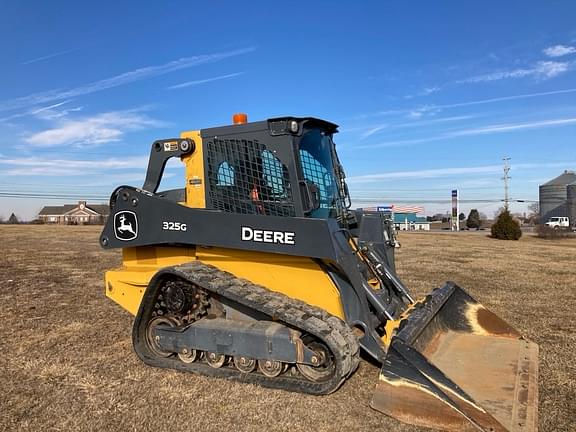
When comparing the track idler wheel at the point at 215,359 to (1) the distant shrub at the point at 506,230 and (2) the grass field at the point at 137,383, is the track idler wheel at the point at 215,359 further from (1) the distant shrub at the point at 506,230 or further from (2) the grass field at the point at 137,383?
(1) the distant shrub at the point at 506,230

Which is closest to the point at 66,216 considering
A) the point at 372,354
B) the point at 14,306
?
the point at 14,306

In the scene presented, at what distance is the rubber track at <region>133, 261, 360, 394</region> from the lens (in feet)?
14.5

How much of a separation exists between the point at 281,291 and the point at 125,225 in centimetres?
200

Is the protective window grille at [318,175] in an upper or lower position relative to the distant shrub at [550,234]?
upper

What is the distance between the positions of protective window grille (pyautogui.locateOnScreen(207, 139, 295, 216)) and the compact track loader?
12 mm

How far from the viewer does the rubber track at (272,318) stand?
4.43m

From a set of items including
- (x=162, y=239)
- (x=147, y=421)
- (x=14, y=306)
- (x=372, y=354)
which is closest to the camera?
(x=147, y=421)

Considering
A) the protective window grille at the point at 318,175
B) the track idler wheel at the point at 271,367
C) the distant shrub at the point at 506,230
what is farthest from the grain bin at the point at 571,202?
the track idler wheel at the point at 271,367

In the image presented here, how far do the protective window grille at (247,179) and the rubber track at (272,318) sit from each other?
2.58ft

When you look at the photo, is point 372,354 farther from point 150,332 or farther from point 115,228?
point 115,228

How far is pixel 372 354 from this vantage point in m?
4.78

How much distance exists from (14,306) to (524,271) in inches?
488

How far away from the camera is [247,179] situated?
17.6 ft

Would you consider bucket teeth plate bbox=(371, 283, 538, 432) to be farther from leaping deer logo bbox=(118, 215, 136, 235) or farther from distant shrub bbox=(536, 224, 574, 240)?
distant shrub bbox=(536, 224, 574, 240)
